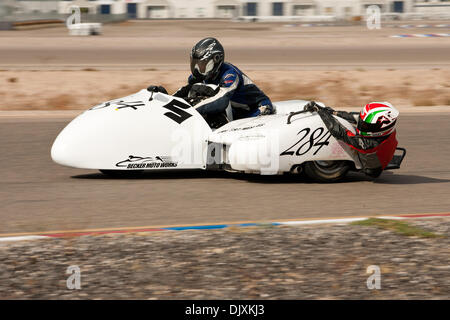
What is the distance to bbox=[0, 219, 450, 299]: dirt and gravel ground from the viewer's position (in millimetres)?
4352

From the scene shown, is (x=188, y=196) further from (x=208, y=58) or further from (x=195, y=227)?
(x=208, y=58)

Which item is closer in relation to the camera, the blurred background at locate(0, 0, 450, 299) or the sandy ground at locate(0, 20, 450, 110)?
the blurred background at locate(0, 0, 450, 299)

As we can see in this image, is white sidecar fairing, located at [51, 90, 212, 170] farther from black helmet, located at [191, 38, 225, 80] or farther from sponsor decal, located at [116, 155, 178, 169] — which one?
black helmet, located at [191, 38, 225, 80]

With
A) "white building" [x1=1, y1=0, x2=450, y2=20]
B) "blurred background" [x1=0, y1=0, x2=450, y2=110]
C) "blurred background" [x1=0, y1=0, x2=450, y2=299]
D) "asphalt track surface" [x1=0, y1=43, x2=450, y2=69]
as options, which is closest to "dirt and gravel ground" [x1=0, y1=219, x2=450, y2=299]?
"blurred background" [x1=0, y1=0, x2=450, y2=299]

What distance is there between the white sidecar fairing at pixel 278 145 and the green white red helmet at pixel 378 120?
0.24 m

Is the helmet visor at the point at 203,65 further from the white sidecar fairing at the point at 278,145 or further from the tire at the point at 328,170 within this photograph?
the tire at the point at 328,170

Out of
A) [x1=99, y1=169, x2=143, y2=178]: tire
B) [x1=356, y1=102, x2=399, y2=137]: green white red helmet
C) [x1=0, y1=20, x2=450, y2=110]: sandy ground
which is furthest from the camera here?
[x1=0, y1=20, x2=450, y2=110]: sandy ground

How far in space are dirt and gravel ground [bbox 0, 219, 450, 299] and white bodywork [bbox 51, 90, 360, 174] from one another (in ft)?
5.19

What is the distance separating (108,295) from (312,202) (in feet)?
9.57

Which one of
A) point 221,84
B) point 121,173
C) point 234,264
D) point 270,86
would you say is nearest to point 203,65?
point 221,84

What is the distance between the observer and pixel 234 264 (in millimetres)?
4828

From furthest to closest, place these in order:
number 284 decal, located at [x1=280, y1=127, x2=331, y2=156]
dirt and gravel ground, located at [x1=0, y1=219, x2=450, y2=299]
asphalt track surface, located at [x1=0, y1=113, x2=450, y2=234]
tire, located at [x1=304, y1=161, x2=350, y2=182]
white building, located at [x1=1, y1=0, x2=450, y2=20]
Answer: white building, located at [x1=1, y1=0, x2=450, y2=20] → tire, located at [x1=304, y1=161, x2=350, y2=182] → number 284 decal, located at [x1=280, y1=127, x2=331, y2=156] → asphalt track surface, located at [x1=0, y1=113, x2=450, y2=234] → dirt and gravel ground, located at [x1=0, y1=219, x2=450, y2=299]

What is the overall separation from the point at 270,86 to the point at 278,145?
10662 millimetres

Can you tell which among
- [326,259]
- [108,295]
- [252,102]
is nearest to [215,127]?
[252,102]
